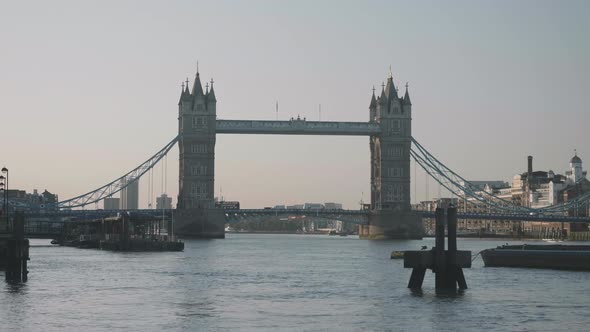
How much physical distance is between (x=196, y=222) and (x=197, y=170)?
357 inches

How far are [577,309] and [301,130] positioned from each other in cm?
12474

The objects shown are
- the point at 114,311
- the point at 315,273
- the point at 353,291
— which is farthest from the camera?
the point at 315,273

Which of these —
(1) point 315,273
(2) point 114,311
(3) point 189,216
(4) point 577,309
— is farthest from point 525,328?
(3) point 189,216

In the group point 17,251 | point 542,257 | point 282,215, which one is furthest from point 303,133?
point 17,251

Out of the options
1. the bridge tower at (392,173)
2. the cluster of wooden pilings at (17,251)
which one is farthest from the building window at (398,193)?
the cluster of wooden pilings at (17,251)

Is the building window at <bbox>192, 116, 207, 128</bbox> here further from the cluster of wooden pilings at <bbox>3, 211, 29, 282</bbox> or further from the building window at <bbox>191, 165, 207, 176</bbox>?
the cluster of wooden pilings at <bbox>3, 211, 29, 282</bbox>

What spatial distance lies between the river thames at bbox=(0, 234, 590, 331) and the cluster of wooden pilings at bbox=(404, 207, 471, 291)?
1.02m

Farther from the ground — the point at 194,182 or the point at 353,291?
the point at 194,182

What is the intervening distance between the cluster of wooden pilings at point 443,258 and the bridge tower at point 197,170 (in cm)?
11964

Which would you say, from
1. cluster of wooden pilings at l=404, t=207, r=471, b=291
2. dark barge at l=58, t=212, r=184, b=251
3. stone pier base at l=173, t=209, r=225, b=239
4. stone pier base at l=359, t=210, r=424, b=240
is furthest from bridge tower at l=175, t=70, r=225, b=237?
cluster of wooden pilings at l=404, t=207, r=471, b=291

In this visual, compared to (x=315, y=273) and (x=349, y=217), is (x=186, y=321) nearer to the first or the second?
(x=315, y=273)

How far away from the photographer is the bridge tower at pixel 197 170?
17525cm

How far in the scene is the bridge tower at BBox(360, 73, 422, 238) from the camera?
182750 millimetres

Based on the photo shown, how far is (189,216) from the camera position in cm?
17488
